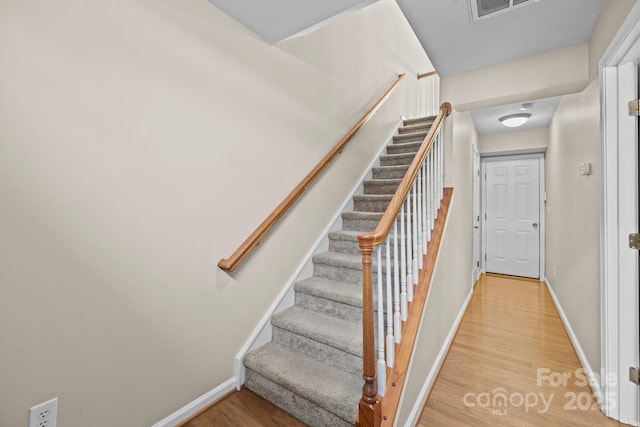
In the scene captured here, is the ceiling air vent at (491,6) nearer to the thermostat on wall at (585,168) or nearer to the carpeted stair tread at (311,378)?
the thermostat on wall at (585,168)

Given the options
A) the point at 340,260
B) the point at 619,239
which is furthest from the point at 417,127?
the point at 619,239

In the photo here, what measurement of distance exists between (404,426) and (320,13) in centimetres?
223

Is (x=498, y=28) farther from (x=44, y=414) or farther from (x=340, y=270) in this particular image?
(x=44, y=414)

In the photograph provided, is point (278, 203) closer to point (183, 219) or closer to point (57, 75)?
point (183, 219)

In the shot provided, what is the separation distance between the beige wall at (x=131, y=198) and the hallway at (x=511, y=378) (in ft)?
4.57

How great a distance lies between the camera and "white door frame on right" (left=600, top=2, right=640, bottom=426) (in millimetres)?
1637

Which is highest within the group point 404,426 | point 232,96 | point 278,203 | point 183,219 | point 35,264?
point 232,96

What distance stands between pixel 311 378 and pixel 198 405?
0.64 meters

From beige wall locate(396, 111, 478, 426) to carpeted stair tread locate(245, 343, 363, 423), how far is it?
0.25 meters

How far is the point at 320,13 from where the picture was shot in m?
1.62

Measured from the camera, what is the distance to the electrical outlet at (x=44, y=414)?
1.11 meters

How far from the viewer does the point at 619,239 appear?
5.48ft

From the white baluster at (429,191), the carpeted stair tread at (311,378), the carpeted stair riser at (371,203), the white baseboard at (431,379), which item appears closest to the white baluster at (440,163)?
the white baluster at (429,191)

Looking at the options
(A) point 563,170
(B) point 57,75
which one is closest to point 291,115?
(B) point 57,75
